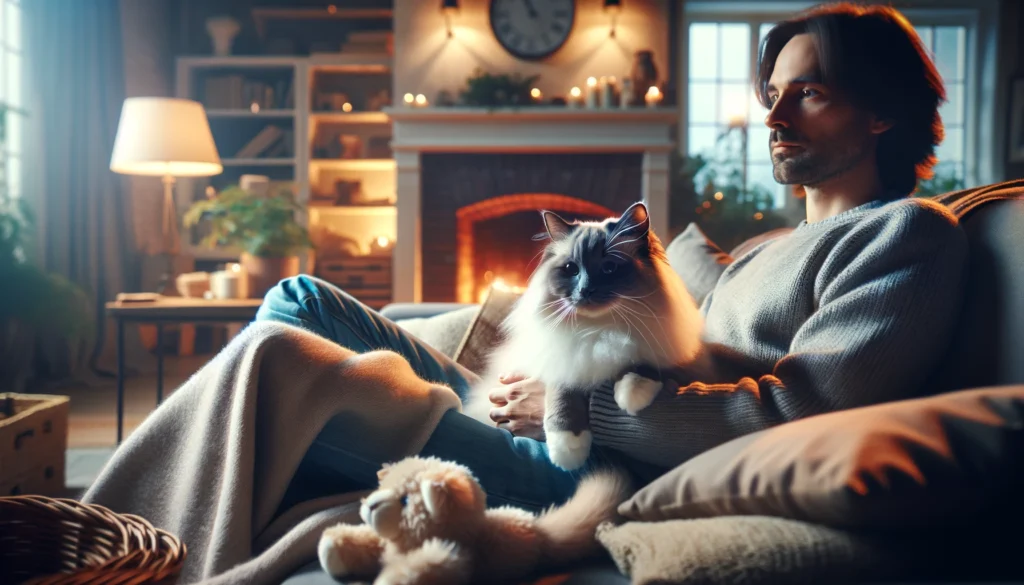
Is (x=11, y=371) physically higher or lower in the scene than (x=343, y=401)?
lower

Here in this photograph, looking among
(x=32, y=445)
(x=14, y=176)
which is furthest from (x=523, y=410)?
(x=14, y=176)

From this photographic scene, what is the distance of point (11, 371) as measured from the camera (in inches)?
153

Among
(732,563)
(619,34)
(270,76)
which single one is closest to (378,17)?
(270,76)

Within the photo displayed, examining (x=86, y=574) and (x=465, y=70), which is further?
(x=465, y=70)

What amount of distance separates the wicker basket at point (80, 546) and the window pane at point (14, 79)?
141 inches

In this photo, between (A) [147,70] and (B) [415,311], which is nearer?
(B) [415,311]

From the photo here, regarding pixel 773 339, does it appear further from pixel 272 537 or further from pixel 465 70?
pixel 465 70

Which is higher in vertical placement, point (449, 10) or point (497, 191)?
point (449, 10)

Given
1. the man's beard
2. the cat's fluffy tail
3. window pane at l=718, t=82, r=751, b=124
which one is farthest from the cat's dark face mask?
window pane at l=718, t=82, r=751, b=124

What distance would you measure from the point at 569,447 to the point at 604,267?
25 centimetres

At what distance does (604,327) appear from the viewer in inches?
40.9

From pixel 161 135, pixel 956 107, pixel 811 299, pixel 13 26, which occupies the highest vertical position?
pixel 13 26

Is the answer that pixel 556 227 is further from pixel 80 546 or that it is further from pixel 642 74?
pixel 642 74

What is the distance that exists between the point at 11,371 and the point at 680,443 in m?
4.02
